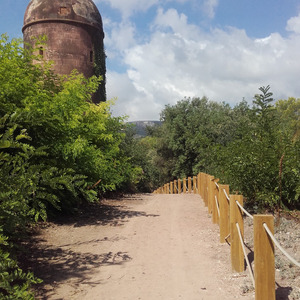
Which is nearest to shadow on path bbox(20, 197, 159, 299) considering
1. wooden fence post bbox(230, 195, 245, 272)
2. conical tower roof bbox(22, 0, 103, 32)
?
wooden fence post bbox(230, 195, 245, 272)

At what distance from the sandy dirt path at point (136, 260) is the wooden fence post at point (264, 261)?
71 centimetres

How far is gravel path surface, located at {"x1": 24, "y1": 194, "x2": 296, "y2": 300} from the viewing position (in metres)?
4.01

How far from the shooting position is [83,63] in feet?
55.5

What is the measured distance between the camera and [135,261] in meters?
5.09

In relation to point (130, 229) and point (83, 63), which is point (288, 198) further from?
point (83, 63)

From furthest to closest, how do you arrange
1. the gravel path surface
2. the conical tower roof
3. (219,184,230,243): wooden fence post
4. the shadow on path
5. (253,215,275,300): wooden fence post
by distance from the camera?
the conical tower roof
(219,184,230,243): wooden fence post
the shadow on path
the gravel path surface
(253,215,275,300): wooden fence post

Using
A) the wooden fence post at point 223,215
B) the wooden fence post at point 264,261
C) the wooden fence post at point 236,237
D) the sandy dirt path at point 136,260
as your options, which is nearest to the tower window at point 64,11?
the sandy dirt path at point 136,260

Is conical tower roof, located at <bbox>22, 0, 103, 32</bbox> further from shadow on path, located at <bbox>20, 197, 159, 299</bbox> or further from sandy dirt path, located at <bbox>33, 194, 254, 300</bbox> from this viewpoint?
shadow on path, located at <bbox>20, 197, 159, 299</bbox>

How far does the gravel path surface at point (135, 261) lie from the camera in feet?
13.1

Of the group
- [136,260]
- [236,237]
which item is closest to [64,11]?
[136,260]

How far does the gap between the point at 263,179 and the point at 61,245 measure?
176 inches

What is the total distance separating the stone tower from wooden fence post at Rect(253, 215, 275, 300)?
15.0m

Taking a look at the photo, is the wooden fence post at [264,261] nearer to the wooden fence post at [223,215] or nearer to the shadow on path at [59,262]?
the shadow on path at [59,262]

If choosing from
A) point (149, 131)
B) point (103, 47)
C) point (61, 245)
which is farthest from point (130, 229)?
point (149, 131)
